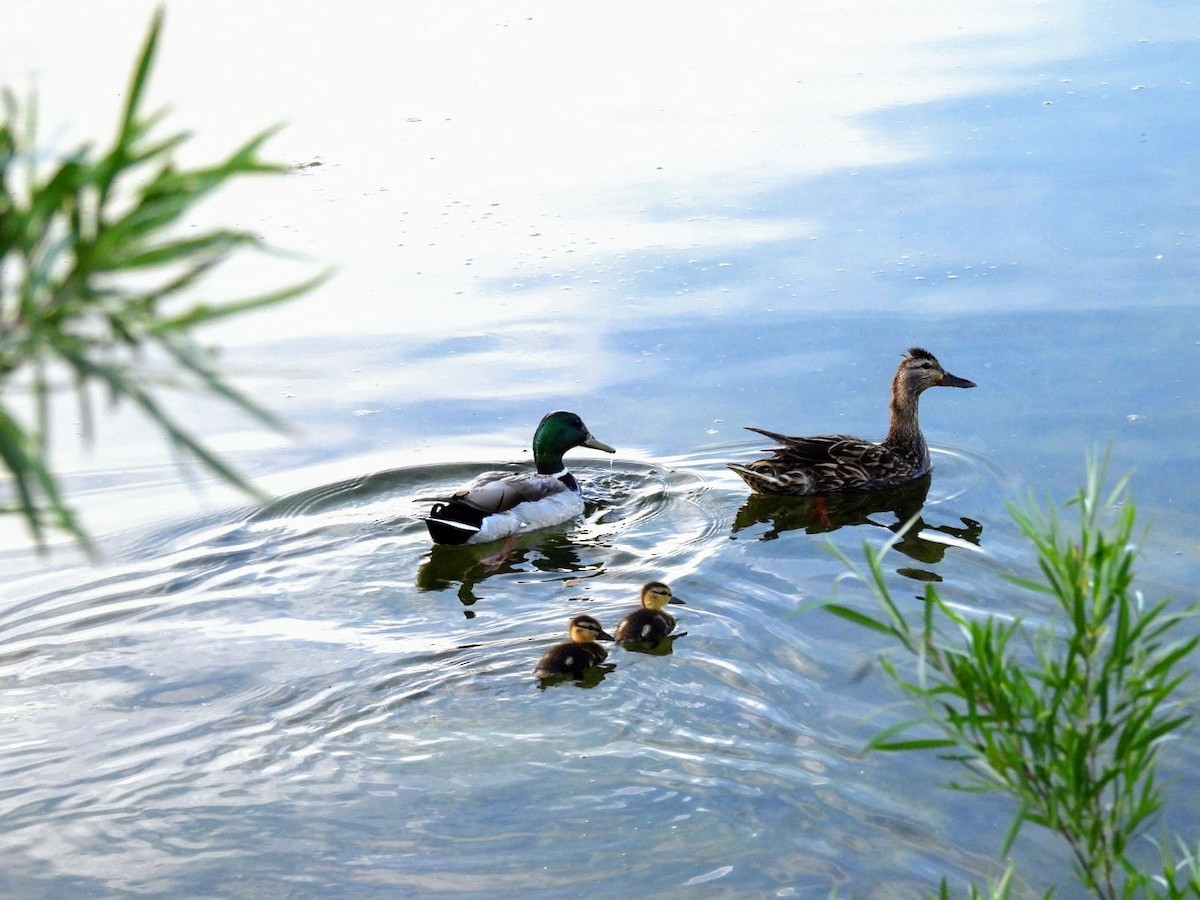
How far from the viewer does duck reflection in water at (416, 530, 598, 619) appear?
7.44 metres

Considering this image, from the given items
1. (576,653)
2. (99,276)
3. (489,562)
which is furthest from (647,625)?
(99,276)

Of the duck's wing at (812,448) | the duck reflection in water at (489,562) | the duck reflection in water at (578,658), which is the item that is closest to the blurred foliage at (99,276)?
the duck reflection in water at (578,658)

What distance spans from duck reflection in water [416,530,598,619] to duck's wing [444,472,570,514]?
213 mm

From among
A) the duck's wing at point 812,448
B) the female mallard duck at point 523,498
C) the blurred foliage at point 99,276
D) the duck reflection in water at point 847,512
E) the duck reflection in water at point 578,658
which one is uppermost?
the blurred foliage at point 99,276

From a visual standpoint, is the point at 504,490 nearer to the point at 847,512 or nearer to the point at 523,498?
the point at 523,498

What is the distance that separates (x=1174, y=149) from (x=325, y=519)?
6.99 m

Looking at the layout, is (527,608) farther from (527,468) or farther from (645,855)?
(645,855)

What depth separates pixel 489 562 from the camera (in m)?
7.78

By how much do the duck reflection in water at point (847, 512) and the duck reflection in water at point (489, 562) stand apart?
87 cm

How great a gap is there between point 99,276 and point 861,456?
270 inches

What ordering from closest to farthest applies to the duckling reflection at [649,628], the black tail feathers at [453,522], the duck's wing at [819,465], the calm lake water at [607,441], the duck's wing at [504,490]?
the calm lake water at [607,441] < the duckling reflection at [649,628] < the black tail feathers at [453,522] < the duck's wing at [504,490] < the duck's wing at [819,465]

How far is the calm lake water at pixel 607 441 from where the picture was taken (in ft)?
16.8

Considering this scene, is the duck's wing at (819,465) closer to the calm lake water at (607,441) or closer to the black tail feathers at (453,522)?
the calm lake water at (607,441)

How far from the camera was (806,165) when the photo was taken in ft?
38.9
